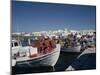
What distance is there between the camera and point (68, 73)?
141 inches

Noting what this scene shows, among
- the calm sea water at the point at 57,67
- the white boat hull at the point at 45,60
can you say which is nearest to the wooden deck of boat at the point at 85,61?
the calm sea water at the point at 57,67

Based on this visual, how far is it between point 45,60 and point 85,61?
68 centimetres

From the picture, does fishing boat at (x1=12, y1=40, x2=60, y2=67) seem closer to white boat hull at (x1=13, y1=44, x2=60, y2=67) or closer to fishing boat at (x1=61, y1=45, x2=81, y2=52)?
white boat hull at (x1=13, y1=44, x2=60, y2=67)

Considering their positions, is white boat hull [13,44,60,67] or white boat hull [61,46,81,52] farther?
white boat hull [61,46,81,52]

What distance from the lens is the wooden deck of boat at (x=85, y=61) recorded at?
364 cm

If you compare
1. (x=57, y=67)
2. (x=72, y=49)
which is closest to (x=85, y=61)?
(x=72, y=49)

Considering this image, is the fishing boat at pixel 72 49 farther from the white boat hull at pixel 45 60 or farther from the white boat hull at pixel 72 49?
the white boat hull at pixel 45 60

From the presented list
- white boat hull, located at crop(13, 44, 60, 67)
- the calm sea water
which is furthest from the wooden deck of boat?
white boat hull, located at crop(13, 44, 60, 67)

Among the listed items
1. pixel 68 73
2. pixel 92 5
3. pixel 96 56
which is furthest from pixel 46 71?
pixel 92 5

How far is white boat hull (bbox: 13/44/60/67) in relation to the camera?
3.39 m

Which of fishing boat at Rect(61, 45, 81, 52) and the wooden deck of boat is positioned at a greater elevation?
fishing boat at Rect(61, 45, 81, 52)

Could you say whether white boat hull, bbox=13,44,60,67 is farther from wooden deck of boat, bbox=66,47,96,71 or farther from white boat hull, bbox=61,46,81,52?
wooden deck of boat, bbox=66,47,96,71

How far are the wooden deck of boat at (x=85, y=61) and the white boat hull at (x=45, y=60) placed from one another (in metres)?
0.30

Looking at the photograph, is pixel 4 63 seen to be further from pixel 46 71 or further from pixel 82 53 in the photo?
pixel 82 53
